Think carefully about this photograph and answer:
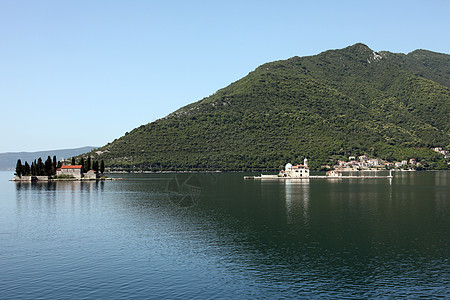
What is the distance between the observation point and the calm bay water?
3425 centimetres

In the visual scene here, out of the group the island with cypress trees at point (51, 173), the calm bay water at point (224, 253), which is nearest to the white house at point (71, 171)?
the island with cypress trees at point (51, 173)

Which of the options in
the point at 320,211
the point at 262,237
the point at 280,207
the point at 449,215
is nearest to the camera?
the point at 262,237

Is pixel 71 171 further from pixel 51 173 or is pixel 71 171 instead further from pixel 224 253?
pixel 224 253

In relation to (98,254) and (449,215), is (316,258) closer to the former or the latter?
(98,254)

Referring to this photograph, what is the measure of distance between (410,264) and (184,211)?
47.8 m

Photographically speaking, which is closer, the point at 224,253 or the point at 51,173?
the point at 224,253

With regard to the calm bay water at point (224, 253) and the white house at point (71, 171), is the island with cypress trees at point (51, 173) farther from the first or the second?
the calm bay water at point (224, 253)

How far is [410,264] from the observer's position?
40.8 m

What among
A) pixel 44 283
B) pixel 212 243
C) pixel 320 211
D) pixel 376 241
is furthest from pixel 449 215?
pixel 44 283

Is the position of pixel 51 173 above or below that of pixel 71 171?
below

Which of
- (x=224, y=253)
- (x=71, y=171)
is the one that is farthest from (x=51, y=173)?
(x=224, y=253)

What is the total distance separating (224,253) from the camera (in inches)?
1810

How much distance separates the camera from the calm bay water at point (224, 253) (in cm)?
3425

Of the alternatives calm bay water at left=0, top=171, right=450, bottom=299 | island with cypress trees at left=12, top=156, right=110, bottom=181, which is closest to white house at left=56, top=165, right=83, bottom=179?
island with cypress trees at left=12, top=156, right=110, bottom=181
